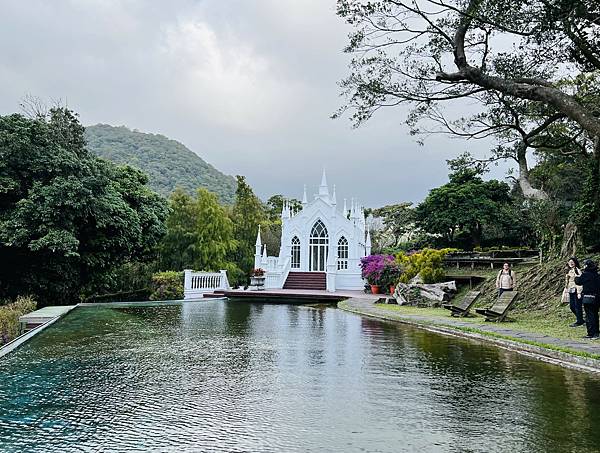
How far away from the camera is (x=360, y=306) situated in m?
18.0

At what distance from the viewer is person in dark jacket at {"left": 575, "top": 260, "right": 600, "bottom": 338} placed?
31.0ft

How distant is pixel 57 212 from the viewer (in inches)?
646

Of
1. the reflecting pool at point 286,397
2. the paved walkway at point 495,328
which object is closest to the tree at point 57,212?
the reflecting pool at point 286,397

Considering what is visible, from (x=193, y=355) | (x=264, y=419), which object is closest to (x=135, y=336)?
(x=193, y=355)

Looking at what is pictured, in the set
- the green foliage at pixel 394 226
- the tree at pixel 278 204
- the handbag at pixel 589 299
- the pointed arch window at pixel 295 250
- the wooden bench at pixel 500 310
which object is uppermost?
the tree at pixel 278 204

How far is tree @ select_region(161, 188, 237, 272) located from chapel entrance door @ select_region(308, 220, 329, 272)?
5319 millimetres

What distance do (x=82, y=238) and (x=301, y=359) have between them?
13.0 m

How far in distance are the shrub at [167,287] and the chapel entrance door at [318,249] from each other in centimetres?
1076

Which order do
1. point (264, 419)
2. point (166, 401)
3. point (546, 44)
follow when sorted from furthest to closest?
point (546, 44)
point (166, 401)
point (264, 419)

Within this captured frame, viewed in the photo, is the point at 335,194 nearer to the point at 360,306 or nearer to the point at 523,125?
the point at 360,306

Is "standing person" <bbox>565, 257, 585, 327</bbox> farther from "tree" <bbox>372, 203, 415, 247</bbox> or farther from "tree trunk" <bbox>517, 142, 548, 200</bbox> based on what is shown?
"tree" <bbox>372, 203, 415, 247</bbox>

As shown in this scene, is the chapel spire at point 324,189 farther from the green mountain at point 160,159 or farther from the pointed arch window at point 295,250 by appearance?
the green mountain at point 160,159

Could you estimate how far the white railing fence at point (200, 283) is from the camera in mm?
23062

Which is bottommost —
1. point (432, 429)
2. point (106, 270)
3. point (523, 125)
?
point (432, 429)
